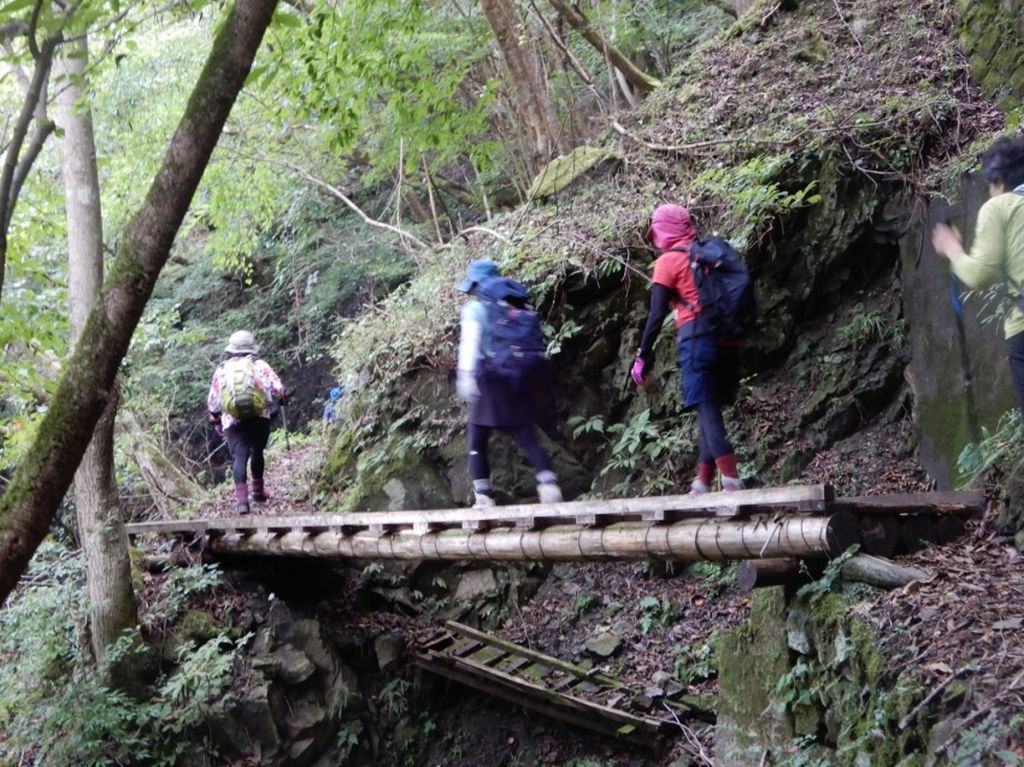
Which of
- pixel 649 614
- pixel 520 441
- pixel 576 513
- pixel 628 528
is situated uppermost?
pixel 520 441

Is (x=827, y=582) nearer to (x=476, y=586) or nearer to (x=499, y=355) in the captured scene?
(x=499, y=355)

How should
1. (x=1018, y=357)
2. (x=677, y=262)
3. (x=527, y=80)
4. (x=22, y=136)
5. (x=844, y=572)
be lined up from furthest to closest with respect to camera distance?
(x=527, y=80)
(x=677, y=262)
(x=844, y=572)
(x=1018, y=357)
(x=22, y=136)

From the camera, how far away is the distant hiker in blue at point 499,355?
259 inches

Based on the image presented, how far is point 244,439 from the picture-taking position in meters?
9.62

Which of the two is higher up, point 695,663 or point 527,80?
point 527,80

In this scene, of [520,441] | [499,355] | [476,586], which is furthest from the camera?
[476,586]

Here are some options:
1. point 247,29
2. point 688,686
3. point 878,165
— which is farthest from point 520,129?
point 247,29

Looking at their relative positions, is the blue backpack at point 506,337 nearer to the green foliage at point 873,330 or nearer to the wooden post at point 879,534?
the wooden post at point 879,534

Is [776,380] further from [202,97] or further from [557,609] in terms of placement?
[202,97]

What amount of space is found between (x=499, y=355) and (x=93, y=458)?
4.49 m

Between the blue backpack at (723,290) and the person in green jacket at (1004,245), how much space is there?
129 cm

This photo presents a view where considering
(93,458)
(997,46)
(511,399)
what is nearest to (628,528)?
(511,399)

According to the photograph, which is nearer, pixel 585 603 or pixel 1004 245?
pixel 1004 245

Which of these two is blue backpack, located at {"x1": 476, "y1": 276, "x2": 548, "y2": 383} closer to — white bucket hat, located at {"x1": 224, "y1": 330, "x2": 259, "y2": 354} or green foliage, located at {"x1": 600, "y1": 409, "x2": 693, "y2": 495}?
green foliage, located at {"x1": 600, "y1": 409, "x2": 693, "y2": 495}
